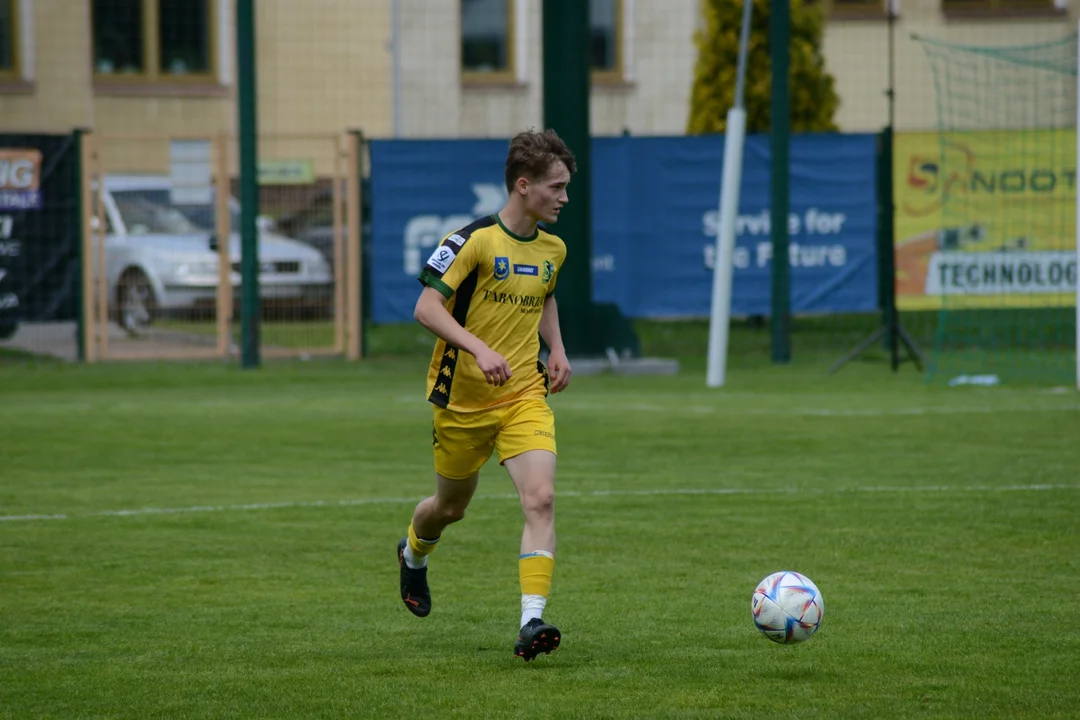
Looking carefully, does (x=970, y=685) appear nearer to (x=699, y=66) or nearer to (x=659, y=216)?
(x=659, y=216)

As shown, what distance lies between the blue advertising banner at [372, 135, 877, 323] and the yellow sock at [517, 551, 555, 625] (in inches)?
604

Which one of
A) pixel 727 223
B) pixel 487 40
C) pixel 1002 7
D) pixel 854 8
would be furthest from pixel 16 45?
pixel 1002 7

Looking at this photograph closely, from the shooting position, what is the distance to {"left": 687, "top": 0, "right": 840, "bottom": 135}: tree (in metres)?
25.5

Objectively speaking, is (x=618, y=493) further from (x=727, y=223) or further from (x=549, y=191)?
(x=727, y=223)

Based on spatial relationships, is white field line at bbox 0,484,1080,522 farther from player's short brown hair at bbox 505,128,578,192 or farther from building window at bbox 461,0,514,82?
building window at bbox 461,0,514,82

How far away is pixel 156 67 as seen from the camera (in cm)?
3050

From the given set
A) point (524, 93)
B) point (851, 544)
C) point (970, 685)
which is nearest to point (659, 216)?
point (524, 93)

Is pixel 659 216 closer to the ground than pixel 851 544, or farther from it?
farther from it

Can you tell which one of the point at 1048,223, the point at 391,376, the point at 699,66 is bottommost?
the point at 391,376

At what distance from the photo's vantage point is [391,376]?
1952cm

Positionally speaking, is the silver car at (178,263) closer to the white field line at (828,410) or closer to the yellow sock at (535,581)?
the white field line at (828,410)

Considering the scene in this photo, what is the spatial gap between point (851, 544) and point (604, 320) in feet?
37.0

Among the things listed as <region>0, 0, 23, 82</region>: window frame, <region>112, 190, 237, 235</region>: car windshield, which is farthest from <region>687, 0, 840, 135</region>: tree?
<region>0, 0, 23, 82</region>: window frame

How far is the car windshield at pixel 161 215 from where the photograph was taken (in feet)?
69.7
